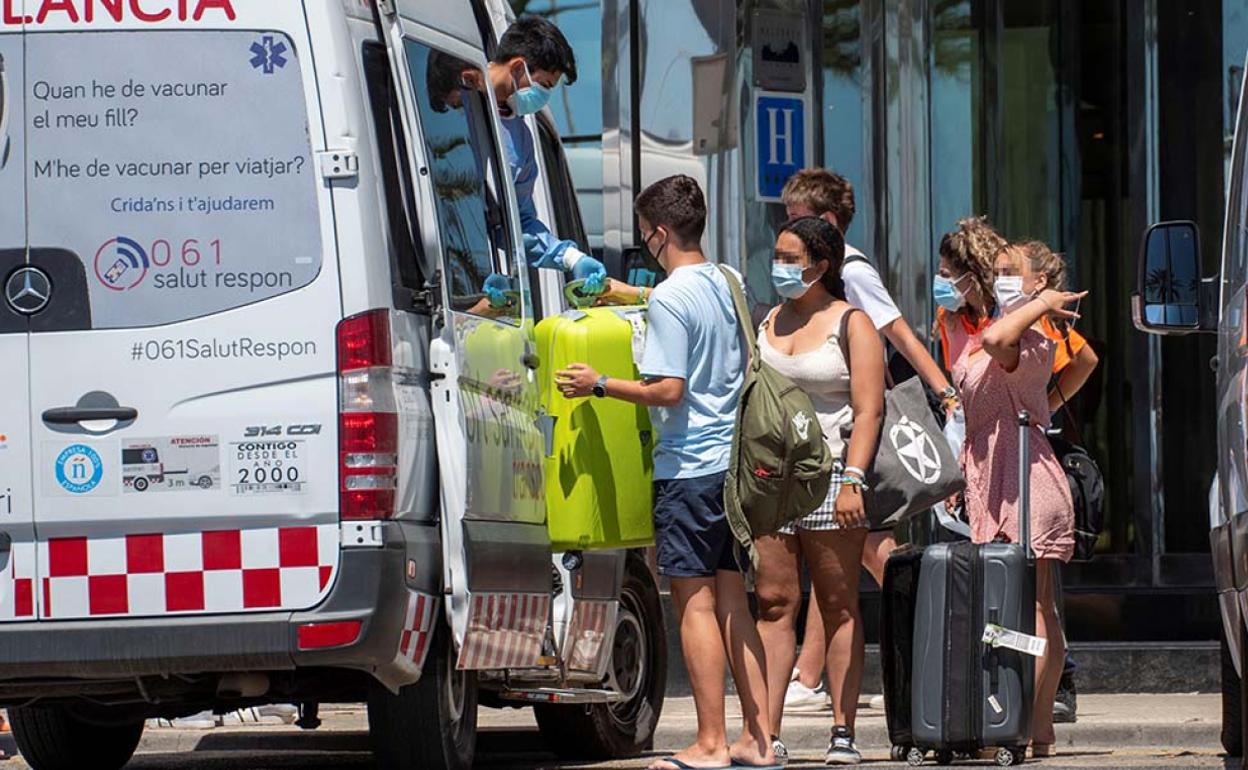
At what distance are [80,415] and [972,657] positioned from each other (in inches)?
124

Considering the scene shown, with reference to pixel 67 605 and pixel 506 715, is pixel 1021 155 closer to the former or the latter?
pixel 506 715

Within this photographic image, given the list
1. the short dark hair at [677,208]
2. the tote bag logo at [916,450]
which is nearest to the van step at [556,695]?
the tote bag logo at [916,450]

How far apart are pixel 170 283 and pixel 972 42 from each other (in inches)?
302

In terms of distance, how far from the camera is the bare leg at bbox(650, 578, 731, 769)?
7.78 m

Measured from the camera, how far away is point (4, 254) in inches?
263

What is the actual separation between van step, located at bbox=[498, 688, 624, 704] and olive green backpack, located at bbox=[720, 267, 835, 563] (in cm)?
88

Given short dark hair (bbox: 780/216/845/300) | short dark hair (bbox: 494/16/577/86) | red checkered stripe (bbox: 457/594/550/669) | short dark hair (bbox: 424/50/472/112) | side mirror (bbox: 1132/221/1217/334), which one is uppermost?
short dark hair (bbox: 494/16/577/86)

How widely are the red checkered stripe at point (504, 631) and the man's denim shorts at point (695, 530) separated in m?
0.41

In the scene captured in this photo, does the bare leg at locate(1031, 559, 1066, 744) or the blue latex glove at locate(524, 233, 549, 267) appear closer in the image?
the blue latex glove at locate(524, 233, 549, 267)

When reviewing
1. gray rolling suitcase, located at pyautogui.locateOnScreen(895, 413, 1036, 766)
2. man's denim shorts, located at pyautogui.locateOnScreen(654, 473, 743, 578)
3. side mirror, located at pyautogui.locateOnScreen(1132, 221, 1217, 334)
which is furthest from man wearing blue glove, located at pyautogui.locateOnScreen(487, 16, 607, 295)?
side mirror, located at pyautogui.locateOnScreen(1132, 221, 1217, 334)

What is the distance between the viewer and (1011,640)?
8250 millimetres

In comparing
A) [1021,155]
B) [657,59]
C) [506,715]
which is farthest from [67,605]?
[1021,155]

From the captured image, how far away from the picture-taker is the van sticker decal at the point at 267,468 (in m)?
6.55

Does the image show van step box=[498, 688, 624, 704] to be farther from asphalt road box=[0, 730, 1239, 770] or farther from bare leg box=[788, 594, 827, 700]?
bare leg box=[788, 594, 827, 700]
